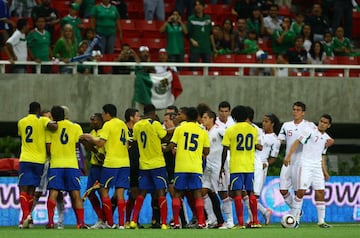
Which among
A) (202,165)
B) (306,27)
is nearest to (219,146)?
(202,165)

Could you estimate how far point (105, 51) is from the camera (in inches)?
1200

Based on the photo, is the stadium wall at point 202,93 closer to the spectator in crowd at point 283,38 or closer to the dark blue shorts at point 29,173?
the spectator in crowd at point 283,38

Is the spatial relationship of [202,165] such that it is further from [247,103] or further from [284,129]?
[247,103]

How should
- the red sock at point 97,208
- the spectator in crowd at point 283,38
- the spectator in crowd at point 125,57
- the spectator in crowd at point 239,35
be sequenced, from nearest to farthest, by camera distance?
1. the red sock at point 97,208
2. the spectator in crowd at point 125,57
3. the spectator in crowd at point 239,35
4. the spectator in crowd at point 283,38

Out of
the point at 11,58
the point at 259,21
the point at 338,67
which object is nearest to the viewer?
the point at 11,58

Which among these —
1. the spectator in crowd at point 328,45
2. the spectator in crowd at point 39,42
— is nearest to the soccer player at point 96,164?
the spectator in crowd at point 39,42

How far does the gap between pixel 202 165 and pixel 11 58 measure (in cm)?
703

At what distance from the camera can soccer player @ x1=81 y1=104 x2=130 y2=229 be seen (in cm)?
2238

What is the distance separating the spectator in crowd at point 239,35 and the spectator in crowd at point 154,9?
1.90m

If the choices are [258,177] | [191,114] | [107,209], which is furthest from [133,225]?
[258,177]

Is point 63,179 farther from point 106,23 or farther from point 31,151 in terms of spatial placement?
point 106,23

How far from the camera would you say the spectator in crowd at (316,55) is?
3156cm

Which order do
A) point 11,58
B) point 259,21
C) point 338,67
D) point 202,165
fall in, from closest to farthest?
point 202,165 → point 11,58 → point 338,67 → point 259,21

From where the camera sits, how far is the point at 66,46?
28688 millimetres
